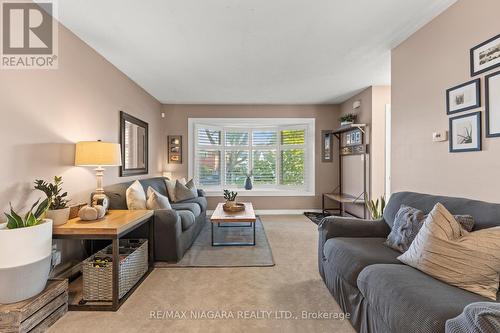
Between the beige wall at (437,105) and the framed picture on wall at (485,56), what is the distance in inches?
2.2

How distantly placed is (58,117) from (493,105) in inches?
146

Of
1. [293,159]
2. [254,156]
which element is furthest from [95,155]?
[293,159]

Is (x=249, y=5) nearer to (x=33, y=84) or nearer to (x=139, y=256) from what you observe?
(x=33, y=84)

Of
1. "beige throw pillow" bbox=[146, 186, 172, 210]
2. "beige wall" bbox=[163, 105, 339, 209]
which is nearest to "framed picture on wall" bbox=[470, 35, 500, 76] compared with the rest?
"beige throw pillow" bbox=[146, 186, 172, 210]

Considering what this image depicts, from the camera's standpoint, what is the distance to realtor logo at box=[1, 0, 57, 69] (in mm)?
1936

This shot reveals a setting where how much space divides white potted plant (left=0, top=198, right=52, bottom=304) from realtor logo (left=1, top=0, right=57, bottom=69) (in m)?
1.27

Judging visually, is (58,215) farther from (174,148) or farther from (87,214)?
(174,148)

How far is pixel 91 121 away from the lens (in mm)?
2938

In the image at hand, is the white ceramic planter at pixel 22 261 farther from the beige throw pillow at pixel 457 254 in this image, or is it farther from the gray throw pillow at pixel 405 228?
the gray throw pillow at pixel 405 228

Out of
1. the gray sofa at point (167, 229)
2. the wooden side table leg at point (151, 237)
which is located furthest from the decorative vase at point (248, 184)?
the wooden side table leg at point (151, 237)

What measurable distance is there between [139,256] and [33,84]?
183cm

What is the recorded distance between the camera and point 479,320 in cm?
86

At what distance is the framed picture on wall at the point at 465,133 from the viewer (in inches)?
75.3

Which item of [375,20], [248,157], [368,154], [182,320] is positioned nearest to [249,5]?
[375,20]
